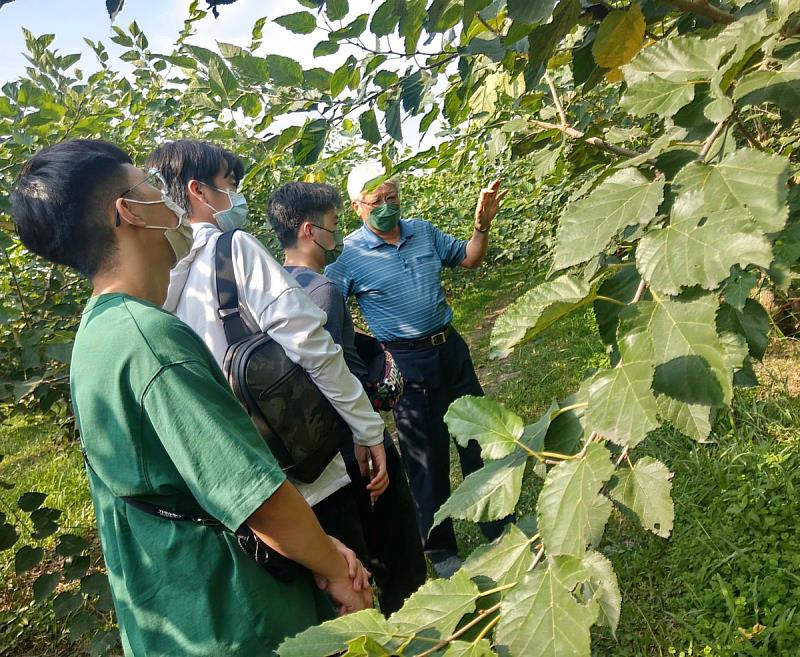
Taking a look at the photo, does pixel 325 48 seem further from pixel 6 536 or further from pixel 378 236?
pixel 6 536

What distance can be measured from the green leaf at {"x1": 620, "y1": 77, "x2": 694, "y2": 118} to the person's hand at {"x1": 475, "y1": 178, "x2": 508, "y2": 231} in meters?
1.98

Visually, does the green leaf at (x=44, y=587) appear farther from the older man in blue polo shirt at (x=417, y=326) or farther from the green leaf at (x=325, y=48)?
the green leaf at (x=325, y=48)

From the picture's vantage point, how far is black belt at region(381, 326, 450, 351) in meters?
2.92

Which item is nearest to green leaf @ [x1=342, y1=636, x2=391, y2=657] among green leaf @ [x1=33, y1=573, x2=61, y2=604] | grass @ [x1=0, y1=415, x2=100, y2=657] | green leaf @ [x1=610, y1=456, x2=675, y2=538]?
green leaf @ [x1=610, y1=456, x2=675, y2=538]

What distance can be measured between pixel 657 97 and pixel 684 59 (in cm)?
6

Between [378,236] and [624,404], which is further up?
[624,404]

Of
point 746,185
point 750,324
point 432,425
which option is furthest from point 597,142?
point 432,425

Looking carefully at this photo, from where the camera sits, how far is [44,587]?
2178mm

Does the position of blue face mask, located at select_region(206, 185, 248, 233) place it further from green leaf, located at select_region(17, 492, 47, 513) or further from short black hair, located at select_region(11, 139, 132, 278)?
green leaf, located at select_region(17, 492, 47, 513)

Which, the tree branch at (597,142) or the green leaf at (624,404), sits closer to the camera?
the green leaf at (624,404)

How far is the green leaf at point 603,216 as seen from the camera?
65 centimetres

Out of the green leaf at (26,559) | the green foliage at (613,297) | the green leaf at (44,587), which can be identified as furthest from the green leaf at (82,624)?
the green foliage at (613,297)

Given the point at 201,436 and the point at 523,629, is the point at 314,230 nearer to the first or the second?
the point at 201,436

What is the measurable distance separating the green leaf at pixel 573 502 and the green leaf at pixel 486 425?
9 centimetres
